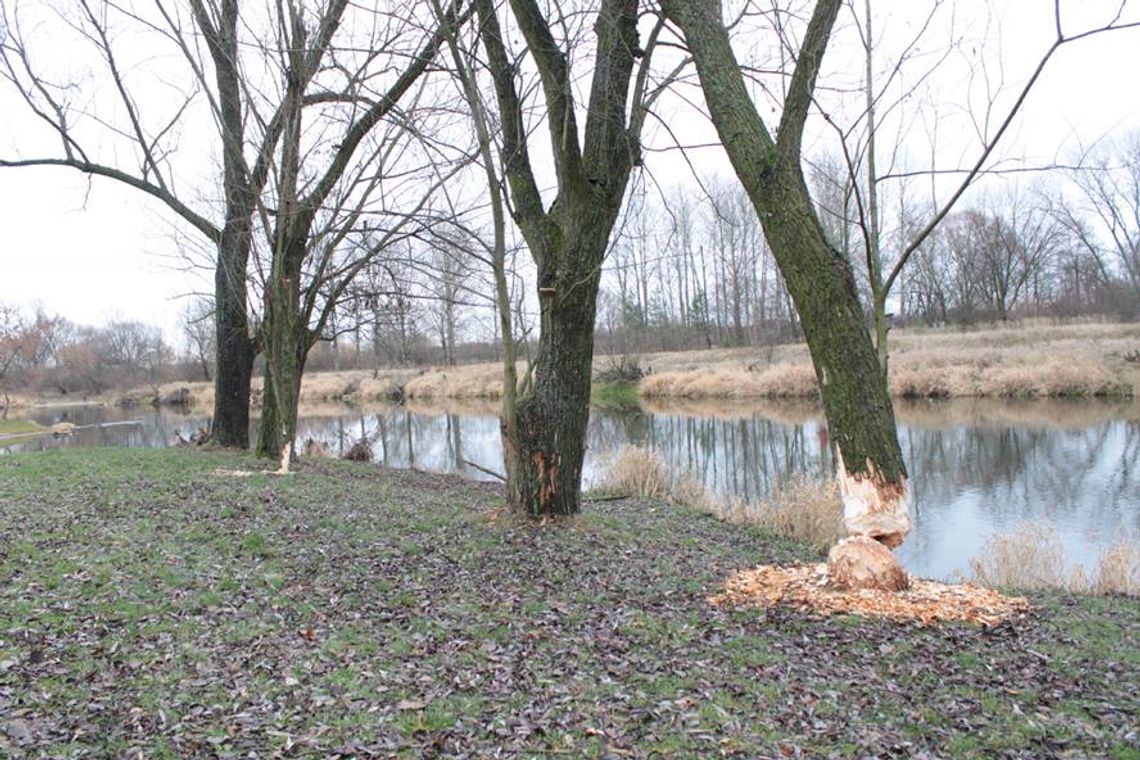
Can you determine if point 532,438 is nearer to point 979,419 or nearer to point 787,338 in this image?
point 979,419

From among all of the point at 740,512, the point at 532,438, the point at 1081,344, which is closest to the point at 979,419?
the point at 1081,344

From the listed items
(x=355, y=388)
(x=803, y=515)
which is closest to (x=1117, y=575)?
(x=803, y=515)

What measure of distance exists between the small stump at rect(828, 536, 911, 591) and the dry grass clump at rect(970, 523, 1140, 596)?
2.33m

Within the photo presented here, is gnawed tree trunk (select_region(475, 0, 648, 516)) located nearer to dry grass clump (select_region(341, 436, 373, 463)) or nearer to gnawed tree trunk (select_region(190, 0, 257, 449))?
gnawed tree trunk (select_region(190, 0, 257, 449))

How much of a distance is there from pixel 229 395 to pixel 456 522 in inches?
308

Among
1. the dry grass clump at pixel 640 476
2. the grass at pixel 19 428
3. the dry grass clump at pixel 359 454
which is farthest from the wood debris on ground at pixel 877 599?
the grass at pixel 19 428

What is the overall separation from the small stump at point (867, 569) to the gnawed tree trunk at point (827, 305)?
9 cm

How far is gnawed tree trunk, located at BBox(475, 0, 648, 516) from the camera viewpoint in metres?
6.47

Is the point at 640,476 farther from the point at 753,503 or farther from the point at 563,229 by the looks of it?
the point at 563,229

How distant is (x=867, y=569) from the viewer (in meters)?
4.91

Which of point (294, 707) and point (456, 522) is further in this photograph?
point (456, 522)

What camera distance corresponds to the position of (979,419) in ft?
69.5

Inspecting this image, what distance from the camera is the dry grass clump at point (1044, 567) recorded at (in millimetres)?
6621

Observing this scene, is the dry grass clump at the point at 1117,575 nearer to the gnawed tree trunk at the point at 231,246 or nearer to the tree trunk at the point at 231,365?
the gnawed tree trunk at the point at 231,246
